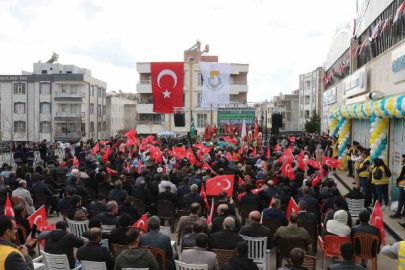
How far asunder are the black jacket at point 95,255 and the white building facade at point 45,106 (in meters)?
51.8

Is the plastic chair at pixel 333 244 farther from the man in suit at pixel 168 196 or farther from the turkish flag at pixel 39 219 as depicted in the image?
the turkish flag at pixel 39 219

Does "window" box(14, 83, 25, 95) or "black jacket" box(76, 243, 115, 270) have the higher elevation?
"window" box(14, 83, 25, 95)

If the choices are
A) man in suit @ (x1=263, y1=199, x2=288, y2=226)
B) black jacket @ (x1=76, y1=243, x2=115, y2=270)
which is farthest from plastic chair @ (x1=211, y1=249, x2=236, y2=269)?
man in suit @ (x1=263, y1=199, x2=288, y2=226)

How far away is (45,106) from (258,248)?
182 ft

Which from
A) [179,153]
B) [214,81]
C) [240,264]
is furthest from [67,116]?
[240,264]

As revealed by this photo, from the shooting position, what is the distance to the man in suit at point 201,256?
20.8ft

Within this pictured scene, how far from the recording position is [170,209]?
1102 cm

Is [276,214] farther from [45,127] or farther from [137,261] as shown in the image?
[45,127]

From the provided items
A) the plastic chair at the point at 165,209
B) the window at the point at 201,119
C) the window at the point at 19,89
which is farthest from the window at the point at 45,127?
the plastic chair at the point at 165,209

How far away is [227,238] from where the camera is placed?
7.13 metres

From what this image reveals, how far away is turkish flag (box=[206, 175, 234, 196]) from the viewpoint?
37.4ft

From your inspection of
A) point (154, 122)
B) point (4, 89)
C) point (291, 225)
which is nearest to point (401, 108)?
point (291, 225)

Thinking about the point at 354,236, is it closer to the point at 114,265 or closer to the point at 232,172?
the point at 114,265

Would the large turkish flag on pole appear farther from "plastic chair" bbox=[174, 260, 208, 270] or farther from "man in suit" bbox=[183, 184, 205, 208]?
"plastic chair" bbox=[174, 260, 208, 270]
